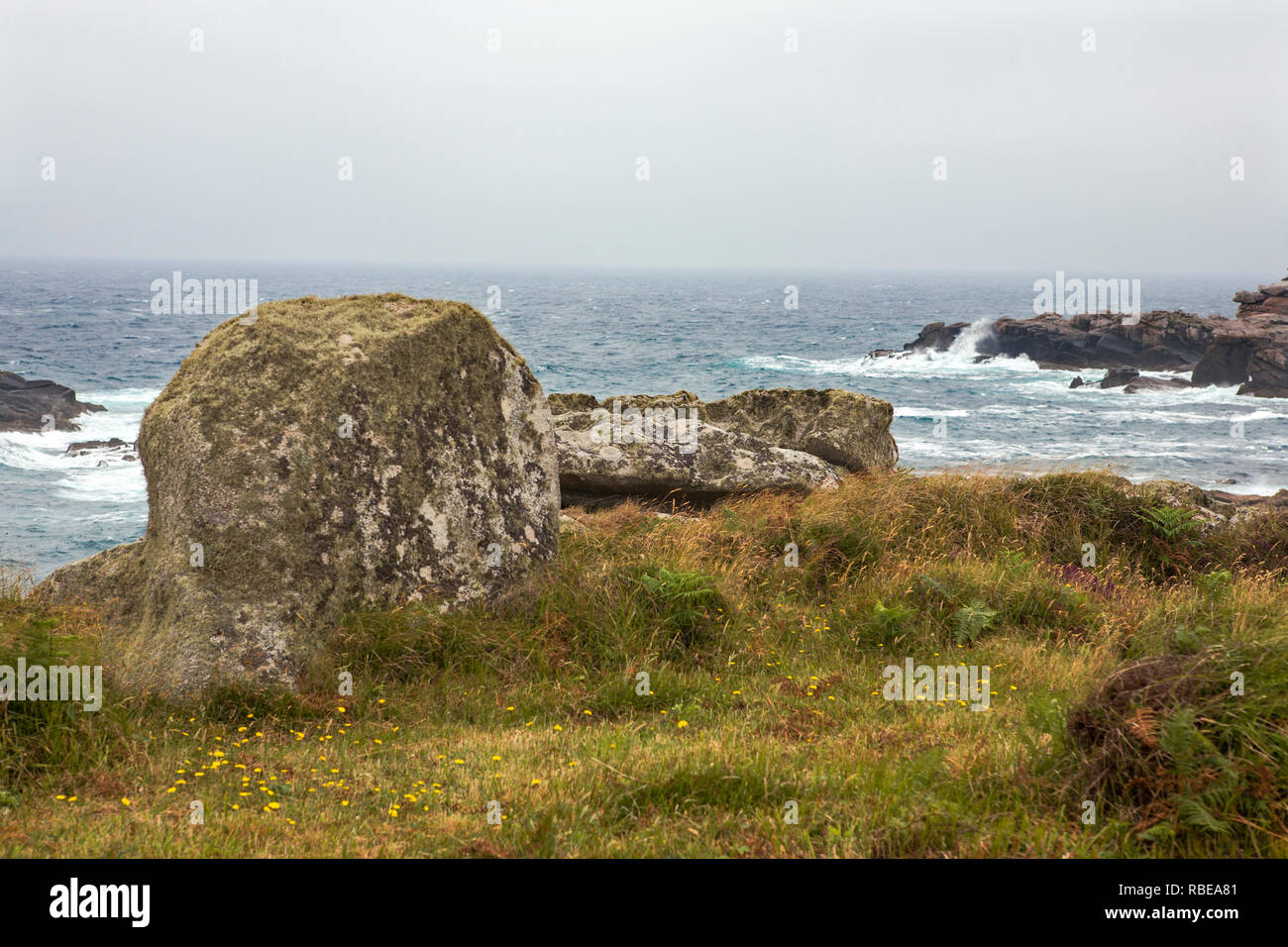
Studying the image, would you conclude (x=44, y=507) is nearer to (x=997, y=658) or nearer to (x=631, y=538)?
(x=631, y=538)

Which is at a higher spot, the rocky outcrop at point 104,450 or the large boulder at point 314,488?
the large boulder at point 314,488

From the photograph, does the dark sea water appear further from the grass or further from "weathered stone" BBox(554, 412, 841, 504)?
the grass

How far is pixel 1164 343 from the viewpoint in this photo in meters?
64.7

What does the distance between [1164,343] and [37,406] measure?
6934cm

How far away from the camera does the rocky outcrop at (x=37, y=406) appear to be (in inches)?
1464

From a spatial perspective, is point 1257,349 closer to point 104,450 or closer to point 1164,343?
point 1164,343

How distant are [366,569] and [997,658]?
5.00 metres

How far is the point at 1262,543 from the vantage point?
1005cm

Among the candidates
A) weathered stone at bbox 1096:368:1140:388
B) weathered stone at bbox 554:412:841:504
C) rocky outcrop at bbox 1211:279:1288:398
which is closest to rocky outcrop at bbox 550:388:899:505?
weathered stone at bbox 554:412:841:504

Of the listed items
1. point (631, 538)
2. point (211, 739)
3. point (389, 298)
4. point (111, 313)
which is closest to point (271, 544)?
point (211, 739)

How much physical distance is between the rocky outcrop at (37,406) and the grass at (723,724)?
3686cm

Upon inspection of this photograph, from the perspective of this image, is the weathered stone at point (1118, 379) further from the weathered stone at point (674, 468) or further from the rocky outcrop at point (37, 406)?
the rocky outcrop at point (37, 406)

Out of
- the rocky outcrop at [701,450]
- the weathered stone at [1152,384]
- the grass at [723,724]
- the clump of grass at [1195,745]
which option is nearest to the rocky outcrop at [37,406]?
the rocky outcrop at [701,450]

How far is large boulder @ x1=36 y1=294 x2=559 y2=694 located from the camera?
6.42 meters
